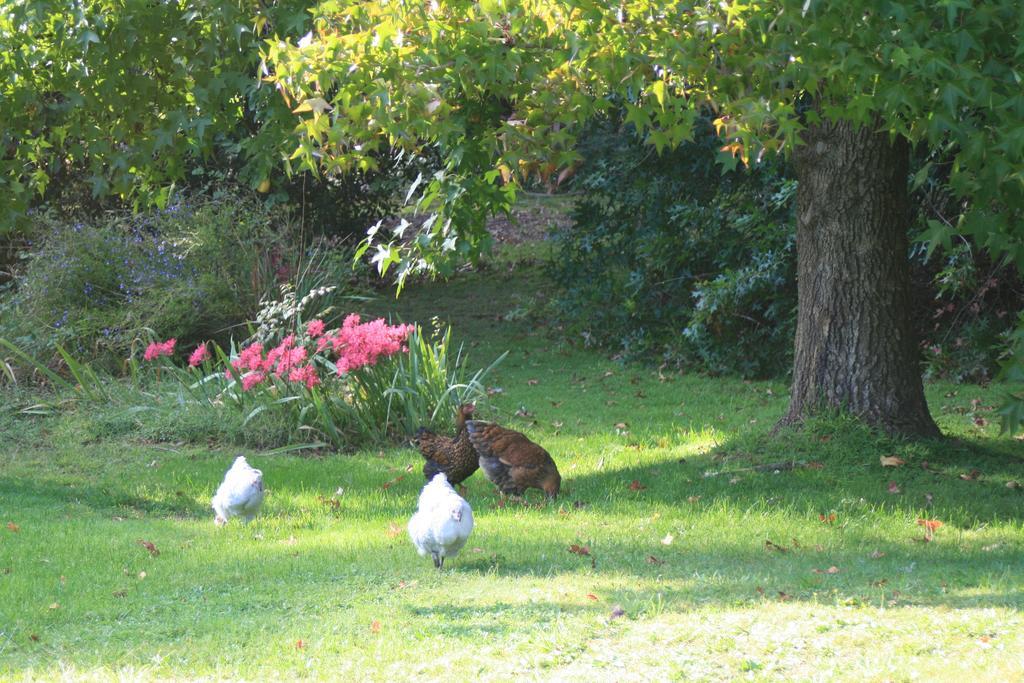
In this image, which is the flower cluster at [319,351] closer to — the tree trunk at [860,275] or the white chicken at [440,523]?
the tree trunk at [860,275]

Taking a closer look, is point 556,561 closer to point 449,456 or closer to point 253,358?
point 449,456

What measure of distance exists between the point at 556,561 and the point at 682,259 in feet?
30.2

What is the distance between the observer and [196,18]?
8.72m

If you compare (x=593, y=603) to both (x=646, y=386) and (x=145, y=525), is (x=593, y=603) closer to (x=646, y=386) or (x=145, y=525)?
(x=145, y=525)

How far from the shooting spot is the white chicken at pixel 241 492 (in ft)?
26.8

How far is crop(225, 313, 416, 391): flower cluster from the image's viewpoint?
1135cm

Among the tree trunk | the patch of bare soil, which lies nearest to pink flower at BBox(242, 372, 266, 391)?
the tree trunk

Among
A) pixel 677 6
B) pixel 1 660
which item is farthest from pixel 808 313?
pixel 1 660

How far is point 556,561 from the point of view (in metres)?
7.13

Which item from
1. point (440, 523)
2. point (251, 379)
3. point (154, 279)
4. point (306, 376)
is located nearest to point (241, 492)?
point (440, 523)

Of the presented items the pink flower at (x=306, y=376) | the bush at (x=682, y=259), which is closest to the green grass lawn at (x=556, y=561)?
the pink flower at (x=306, y=376)

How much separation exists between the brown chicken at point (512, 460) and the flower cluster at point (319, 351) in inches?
→ 102

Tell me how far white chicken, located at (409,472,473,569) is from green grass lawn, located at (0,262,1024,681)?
0.18 meters

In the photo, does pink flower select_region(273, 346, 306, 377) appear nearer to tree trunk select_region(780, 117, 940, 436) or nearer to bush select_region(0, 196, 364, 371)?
bush select_region(0, 196, 364, 371)
